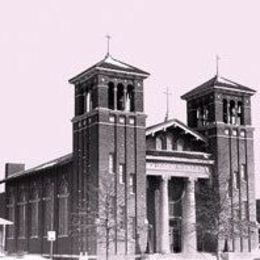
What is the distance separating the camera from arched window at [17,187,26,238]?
240ft

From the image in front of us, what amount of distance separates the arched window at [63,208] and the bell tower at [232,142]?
43.7 feet

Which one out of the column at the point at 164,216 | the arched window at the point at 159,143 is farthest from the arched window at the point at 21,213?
the column at the point at 164,216

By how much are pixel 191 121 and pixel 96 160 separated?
14.7 m

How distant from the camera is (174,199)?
63125 millimetres

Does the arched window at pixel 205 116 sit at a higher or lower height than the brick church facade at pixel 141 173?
higher

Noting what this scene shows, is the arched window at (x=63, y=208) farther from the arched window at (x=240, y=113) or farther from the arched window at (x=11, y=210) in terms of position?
the arched window at (x=240, y=113)

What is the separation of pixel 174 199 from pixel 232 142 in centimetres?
744

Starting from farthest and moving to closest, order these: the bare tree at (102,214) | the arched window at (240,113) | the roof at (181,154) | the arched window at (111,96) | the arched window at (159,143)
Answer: the arched window at (240,113) < the arched window at (159,143) < the roof at (181,154) < the arched window at (111,96) < the bare tree at (102,214)

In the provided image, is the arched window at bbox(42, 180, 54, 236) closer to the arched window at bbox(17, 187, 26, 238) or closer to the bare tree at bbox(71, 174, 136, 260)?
the arched window at bbox(17, 187, 26, 238)

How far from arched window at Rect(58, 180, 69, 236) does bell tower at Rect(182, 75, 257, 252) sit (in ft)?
43.7

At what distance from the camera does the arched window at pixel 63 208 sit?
203 ft

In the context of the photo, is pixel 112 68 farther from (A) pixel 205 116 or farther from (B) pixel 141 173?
(A) pixel 205 116

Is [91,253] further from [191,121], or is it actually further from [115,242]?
[191,121]

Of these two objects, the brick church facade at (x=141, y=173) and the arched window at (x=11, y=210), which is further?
the arched window at (x=11, y=210)
